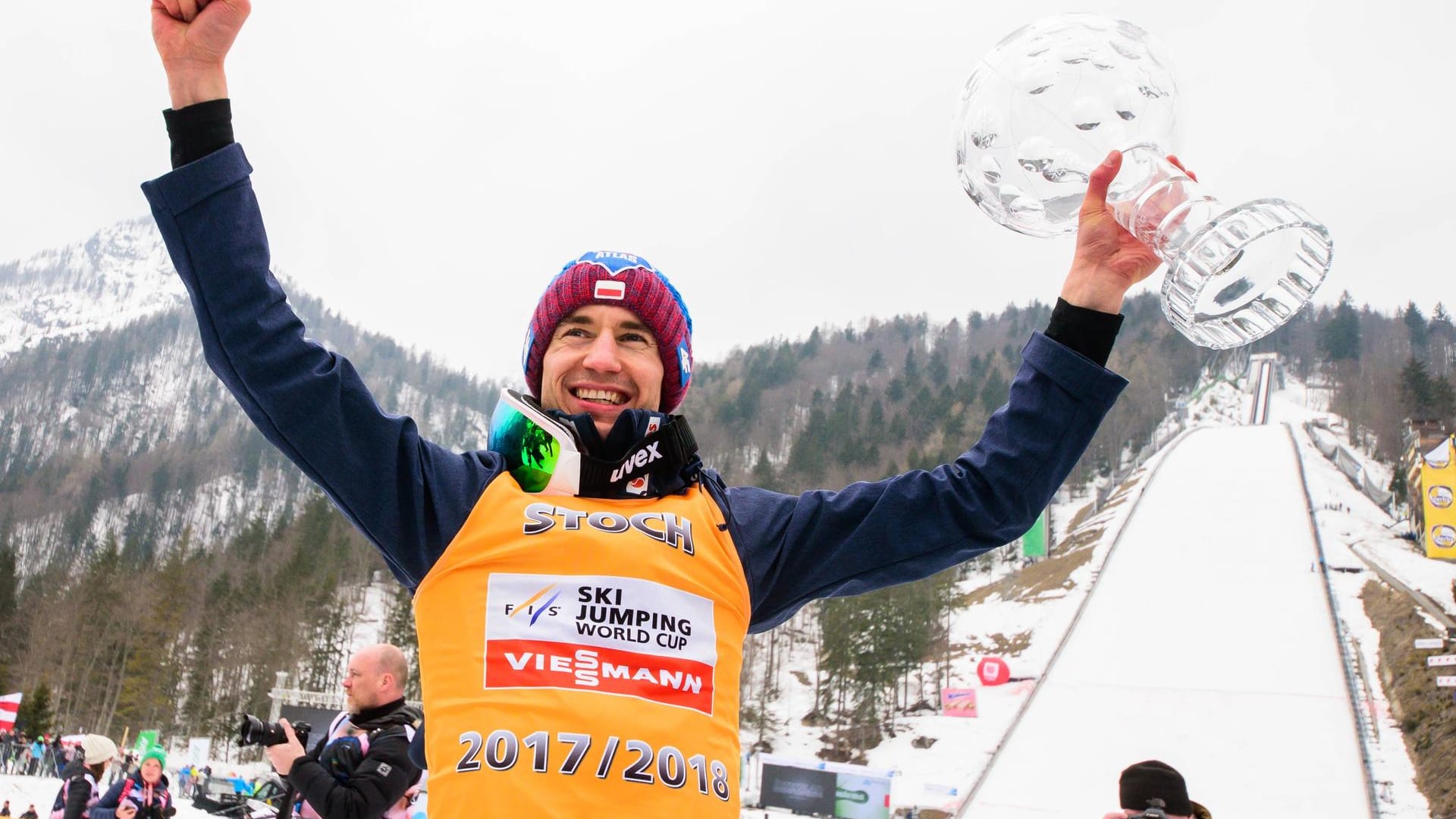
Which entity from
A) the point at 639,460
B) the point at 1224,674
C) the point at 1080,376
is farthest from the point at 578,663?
the point at 1224,674

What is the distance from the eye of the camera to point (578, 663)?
155 centimetres

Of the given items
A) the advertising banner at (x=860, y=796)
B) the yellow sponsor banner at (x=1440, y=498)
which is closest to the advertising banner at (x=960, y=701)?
the advertising banner at (x=860, y=796)

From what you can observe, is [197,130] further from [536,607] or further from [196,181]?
[536,607]

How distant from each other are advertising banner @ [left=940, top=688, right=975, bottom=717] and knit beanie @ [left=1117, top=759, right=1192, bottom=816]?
28.2 metres

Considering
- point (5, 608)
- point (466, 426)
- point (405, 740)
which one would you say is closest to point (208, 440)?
point (466, 426)

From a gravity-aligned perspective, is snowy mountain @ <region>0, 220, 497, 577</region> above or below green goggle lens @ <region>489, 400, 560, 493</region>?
above

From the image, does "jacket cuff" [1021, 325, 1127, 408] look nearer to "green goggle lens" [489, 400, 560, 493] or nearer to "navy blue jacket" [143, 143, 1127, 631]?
"navy blue jacket" [143, 143, 1127, 631]

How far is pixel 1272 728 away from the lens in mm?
22938

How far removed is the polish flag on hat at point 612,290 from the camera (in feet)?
6.59

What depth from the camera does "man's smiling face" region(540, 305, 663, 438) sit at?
6.32 feet

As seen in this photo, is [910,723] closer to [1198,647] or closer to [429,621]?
[1198,647]

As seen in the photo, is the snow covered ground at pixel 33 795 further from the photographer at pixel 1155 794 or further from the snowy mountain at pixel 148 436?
the snowy mountain at pixel 148 436

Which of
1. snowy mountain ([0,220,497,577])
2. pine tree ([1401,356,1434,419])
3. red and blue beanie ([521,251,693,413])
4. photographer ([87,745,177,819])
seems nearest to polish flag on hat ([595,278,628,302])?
red and blue beanie ([521,251,693,413])

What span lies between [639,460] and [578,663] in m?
0.36
